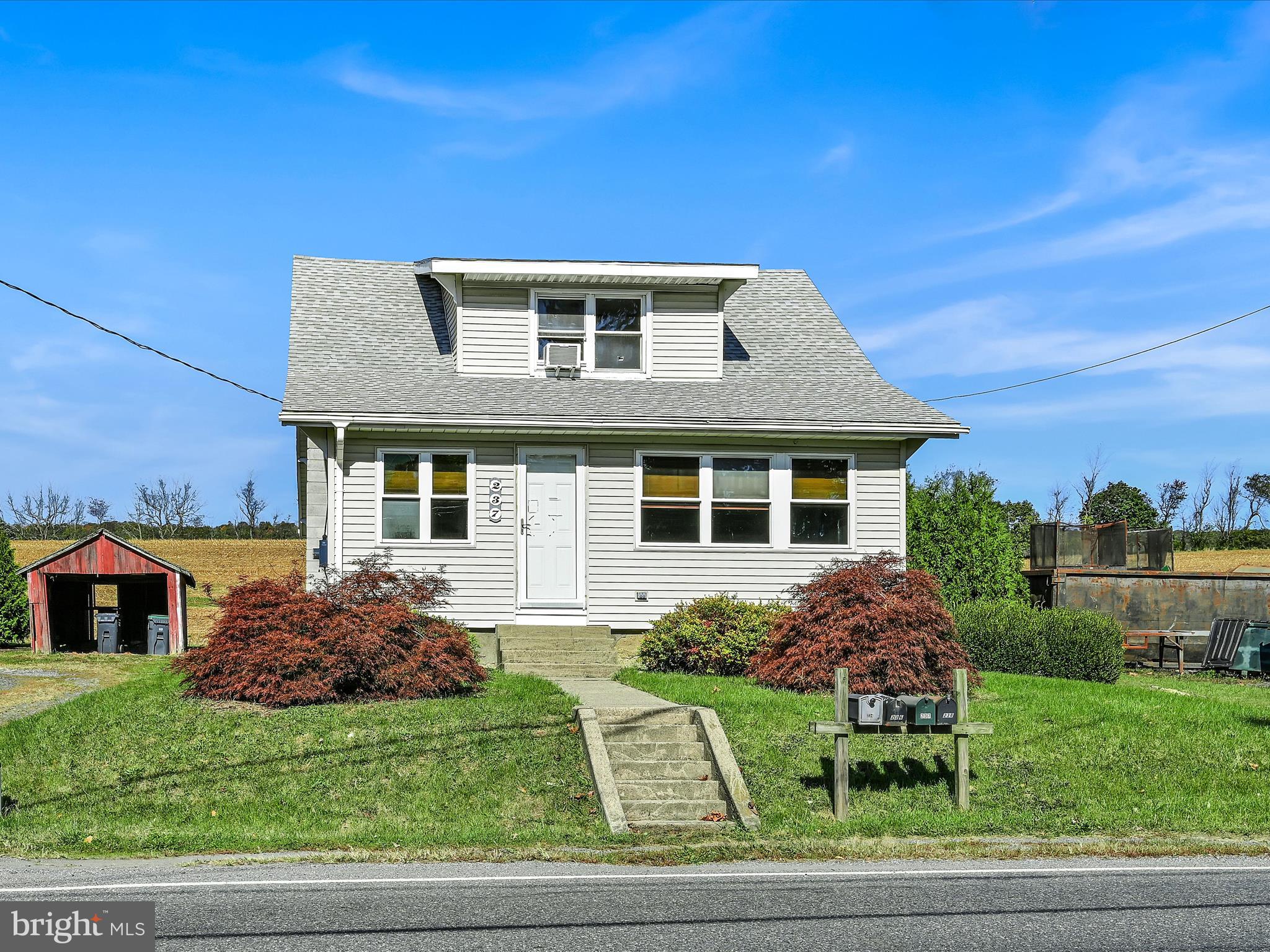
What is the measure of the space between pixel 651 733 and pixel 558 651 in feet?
17.3

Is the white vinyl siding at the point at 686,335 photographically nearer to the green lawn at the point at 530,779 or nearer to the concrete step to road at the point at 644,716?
the green lawn at the point at 530,779

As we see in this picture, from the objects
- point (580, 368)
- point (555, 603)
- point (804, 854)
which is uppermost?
point (580, 368)

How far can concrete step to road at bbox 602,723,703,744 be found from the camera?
12.2m

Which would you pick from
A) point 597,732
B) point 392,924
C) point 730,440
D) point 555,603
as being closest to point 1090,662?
point 730,440

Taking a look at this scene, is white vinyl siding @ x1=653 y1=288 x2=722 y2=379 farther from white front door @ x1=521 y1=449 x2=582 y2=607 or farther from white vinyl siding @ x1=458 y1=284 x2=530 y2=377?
white front door @ x1=521 y1=449 x2=582 y2=607

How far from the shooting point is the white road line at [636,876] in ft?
26.7

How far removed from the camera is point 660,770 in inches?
457

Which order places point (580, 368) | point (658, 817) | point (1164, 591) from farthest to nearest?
point (1164, 591), point (580, 368), point (658, 817)

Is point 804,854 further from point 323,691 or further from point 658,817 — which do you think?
point 323,691

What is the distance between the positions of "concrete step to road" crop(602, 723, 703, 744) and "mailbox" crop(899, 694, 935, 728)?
2.31 meters

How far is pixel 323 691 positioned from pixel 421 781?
267cm

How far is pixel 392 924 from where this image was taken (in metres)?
7.22

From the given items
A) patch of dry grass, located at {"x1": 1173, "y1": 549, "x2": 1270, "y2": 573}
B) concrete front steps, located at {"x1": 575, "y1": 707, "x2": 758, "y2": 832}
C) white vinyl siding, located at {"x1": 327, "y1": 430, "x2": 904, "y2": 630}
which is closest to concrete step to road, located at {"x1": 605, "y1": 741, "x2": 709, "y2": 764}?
concrete front steps, located at {"x1": 575, "y1": 707, "x2": 758, "y2": 832}

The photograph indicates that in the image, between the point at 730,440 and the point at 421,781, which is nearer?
the point at 421,781
